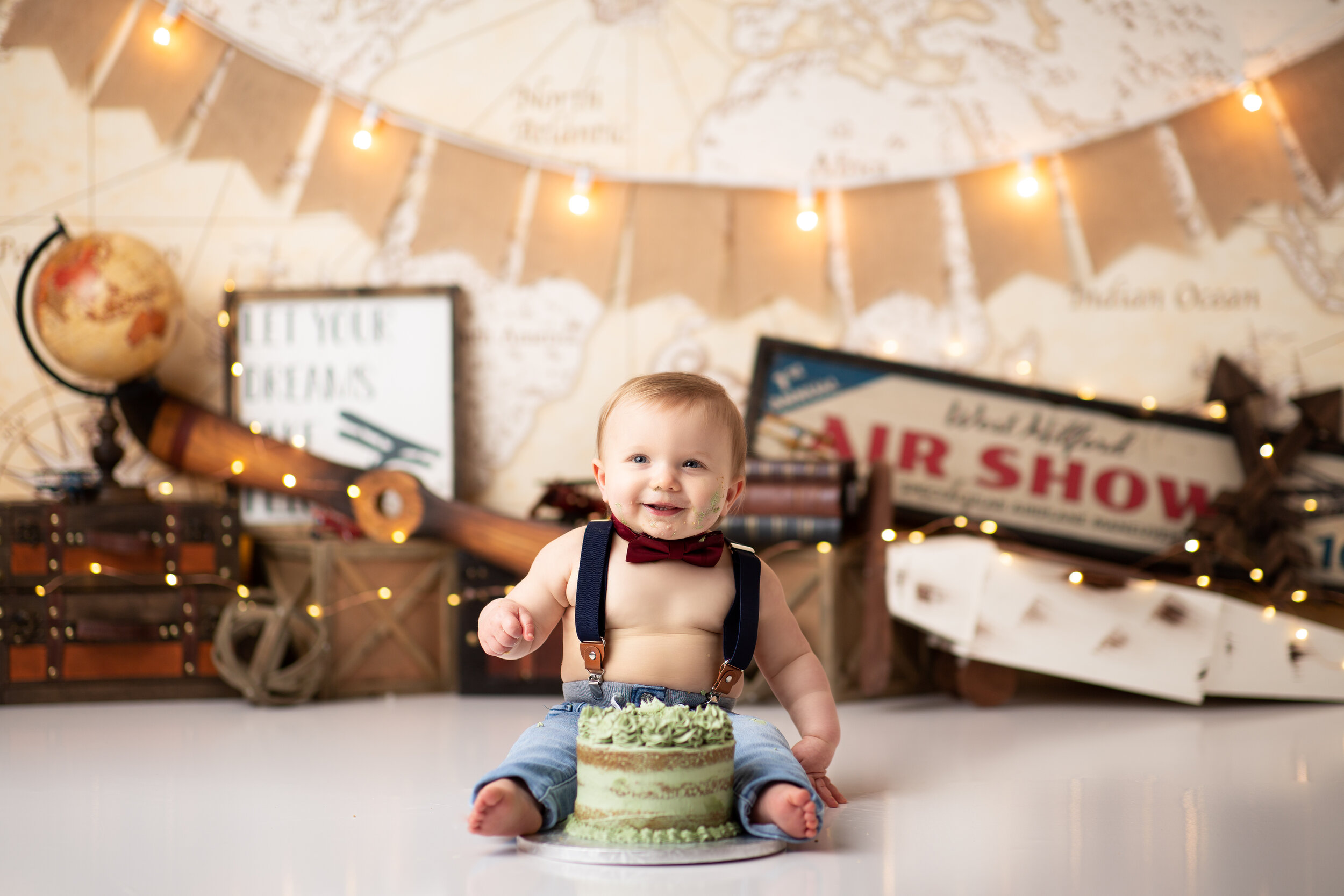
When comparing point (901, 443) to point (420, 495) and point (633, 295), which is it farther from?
point (420, 495)

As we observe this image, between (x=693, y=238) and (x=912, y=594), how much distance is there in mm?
1145

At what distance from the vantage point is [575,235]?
3.06 meters

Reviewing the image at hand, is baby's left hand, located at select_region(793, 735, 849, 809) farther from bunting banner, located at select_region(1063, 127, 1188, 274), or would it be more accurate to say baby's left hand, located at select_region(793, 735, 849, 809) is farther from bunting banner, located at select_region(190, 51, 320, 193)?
bunting banner, located at select_region(190, 51, 320, 193)

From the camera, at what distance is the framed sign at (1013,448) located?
9.52 feet

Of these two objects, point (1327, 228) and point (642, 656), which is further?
point (1327, 228)

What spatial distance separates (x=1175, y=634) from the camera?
256 centimetres

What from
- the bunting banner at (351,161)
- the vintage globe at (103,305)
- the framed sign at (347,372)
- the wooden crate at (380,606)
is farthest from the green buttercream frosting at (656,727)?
the bunting banner at (351,161)

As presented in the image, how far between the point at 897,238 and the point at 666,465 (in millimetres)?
1745

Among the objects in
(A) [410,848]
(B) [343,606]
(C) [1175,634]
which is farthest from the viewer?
(B) [343,606]

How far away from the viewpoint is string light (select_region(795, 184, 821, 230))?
302 cm

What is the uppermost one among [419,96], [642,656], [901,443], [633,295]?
[419,96]

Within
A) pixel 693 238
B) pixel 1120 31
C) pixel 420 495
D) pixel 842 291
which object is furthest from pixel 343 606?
pixel 1120 31

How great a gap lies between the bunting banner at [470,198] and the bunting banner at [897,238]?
939 mm

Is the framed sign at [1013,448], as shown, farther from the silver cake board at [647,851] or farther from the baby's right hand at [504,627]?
the silver cake board at [647,851]
